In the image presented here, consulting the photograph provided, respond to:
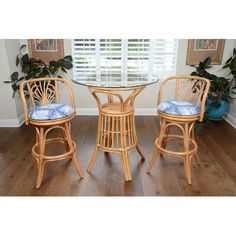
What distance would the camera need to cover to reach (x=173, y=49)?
372 centimetres

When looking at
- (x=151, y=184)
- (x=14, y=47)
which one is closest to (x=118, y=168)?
(x=151, y=184)

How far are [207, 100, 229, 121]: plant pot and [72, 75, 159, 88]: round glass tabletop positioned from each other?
1829 millimetres

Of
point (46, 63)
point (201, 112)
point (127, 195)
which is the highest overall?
point (46, 63)

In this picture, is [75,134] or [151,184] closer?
[151,184]

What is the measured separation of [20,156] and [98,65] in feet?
6.36

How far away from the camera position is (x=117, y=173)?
90.1 inches

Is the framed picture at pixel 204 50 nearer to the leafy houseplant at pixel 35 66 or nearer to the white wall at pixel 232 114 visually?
the white wall at pixel 232 114

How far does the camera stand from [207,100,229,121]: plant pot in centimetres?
358

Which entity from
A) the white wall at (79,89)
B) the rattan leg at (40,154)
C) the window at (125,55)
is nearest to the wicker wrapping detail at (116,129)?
the rattan leg at (40,154)

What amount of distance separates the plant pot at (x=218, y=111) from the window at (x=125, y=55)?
933 mm

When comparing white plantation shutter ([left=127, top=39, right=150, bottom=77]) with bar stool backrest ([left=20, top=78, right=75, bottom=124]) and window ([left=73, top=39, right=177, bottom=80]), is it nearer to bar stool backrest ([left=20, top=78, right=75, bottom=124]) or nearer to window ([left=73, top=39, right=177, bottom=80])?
window ([left=73, top=39, right=177, bottom=80])

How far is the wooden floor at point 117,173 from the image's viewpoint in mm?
2027
